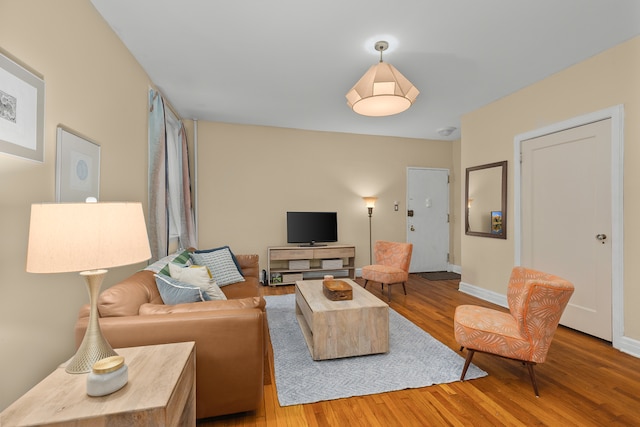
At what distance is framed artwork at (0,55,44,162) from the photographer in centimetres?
127

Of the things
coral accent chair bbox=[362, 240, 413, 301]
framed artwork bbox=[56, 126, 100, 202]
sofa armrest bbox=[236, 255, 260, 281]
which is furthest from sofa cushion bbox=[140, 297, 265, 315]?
coral accent chair bbox=[362, 240, 413, 301]

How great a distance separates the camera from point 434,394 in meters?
1.93

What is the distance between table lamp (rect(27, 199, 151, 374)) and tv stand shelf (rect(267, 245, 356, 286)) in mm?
3398

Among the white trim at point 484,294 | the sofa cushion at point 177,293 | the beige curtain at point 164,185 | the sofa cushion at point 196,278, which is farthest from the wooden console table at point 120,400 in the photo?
the white trim at point 484,294

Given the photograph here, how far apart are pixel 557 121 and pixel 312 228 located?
351 centimetres

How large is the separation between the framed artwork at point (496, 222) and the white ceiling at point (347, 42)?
152 cm

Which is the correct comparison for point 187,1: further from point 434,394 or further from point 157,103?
point 434,394

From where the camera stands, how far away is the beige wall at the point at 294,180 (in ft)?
15.6

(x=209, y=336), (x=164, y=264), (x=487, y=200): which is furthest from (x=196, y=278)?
(x=487, y=200)

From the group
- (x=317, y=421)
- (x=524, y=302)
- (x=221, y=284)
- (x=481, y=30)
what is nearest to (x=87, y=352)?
(x=317, y=421)

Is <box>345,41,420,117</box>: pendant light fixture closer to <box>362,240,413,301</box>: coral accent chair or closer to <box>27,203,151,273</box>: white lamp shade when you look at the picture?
<box>27,203,151,273</box>: white lamp shade

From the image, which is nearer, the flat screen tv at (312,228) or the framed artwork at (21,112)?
the framed artwork at (21,112)

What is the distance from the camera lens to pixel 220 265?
125 inches

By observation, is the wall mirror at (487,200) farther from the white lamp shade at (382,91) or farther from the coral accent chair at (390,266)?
the white lamp shade at (382,91)
